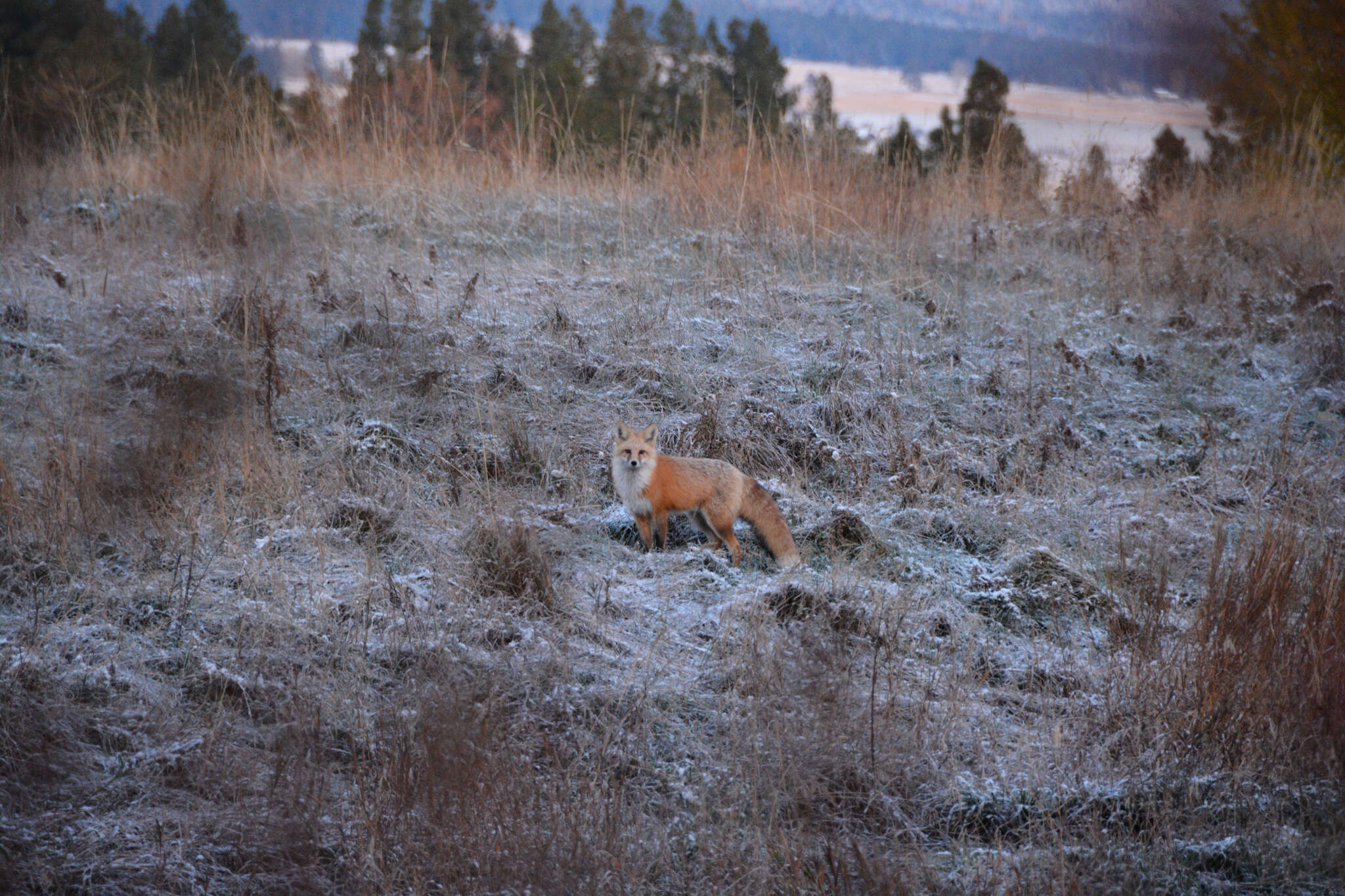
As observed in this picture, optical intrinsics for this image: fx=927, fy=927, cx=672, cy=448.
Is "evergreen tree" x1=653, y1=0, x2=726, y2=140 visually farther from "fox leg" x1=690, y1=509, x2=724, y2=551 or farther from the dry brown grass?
"fox leg" x1=690, y1=509, x2=724, y2=551

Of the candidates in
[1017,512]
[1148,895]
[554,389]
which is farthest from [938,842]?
[554,389]

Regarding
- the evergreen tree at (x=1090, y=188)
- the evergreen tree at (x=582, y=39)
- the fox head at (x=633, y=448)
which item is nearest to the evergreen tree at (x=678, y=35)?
the evergreen tree at (x=582, y=39)

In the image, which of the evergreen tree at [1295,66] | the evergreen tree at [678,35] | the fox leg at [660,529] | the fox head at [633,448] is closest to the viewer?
the fox head at [633,448]

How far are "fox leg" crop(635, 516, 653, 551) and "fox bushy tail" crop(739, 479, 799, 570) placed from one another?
1.65 ft

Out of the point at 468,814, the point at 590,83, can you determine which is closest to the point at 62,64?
the point at 590,83

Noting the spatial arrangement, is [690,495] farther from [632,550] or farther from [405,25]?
[405,25]

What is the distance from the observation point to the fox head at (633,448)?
15.4ft

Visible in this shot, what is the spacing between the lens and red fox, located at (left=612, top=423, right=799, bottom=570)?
475 cm

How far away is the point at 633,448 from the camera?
471 centimetres

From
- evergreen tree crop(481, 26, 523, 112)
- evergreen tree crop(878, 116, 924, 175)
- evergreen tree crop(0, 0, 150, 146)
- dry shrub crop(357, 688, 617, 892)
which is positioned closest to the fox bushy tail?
dry shrub crop(357, 688, 617, 892)

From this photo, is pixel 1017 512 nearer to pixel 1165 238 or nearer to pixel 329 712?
pixel 329 712

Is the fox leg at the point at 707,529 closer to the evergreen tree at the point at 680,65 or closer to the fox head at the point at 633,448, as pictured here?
the fox head at the point at 633,448

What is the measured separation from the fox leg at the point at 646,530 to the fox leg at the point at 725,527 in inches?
12.3

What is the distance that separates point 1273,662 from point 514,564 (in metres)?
2.99
